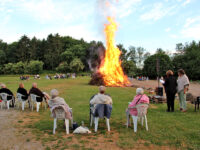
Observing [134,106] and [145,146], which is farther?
[134,106]

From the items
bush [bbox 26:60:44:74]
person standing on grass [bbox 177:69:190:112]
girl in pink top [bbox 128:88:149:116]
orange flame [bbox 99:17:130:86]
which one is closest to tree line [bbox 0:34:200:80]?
bush [bbox 26:60:44:74]

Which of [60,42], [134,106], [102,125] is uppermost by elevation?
[60,42]

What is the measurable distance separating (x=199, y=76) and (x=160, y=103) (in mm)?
42800

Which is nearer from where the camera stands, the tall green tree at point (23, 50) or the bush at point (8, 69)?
the bush at point (8, 69)

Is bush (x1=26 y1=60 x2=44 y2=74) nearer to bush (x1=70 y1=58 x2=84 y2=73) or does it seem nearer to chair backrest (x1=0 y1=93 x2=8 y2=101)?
bush (x1=70 y1=58 x2=84 y2=73)

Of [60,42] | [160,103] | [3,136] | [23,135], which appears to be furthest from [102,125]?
[60,42]

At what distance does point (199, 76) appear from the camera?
46.0m

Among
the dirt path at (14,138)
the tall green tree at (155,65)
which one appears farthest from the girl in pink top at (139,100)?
the tall green tree at (155,65)

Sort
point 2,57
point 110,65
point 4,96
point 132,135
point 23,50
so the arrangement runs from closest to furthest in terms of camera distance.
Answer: point 132,135
point 4,96
point 110,65
point 23,50
point 2,57

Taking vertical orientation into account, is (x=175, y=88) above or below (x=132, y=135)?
above

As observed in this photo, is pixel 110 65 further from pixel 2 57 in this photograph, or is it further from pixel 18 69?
pixel 2 57

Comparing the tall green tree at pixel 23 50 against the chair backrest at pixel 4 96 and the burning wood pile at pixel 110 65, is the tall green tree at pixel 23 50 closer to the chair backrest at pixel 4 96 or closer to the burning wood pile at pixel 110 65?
the burning wood pile at pixel 110 65

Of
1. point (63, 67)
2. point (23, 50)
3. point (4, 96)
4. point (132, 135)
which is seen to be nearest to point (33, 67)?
point (63, 67)

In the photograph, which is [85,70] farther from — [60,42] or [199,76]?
[199,76]
